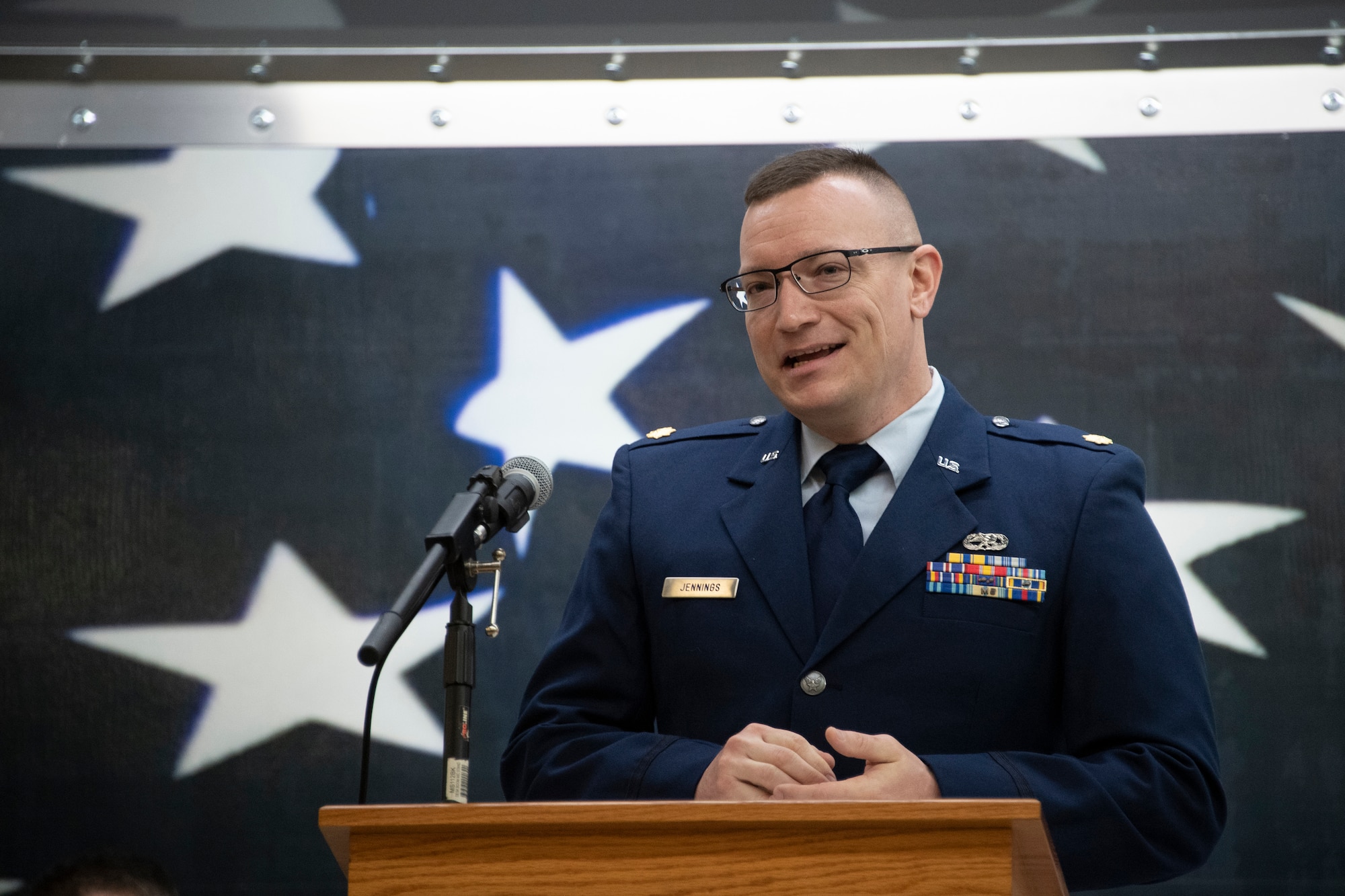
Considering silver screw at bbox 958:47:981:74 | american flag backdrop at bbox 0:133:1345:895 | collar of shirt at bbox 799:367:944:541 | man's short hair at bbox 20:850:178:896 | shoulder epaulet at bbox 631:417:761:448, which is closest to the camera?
collar of shirt at bbox 799:367:944:541

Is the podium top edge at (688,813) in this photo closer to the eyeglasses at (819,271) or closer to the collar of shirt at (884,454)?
the collar of shirt at (884,454)

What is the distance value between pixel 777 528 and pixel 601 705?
34 centimetres

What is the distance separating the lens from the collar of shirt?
71.6 inches

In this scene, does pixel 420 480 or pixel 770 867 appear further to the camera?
pixel 420 480


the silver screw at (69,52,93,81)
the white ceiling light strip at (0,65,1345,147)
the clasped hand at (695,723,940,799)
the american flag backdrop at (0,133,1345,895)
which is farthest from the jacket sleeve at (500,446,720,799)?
the silver screw at (69,52,93,81)

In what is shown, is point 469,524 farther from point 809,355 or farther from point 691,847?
point 809,355

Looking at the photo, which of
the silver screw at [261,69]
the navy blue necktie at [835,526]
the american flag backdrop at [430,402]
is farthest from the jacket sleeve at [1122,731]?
the silver screw at [261,69]

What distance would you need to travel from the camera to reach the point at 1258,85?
287 centimetres

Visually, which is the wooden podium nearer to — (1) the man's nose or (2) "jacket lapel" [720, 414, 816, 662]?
(2) "jacket lapel" [720, 414, 816, 662]

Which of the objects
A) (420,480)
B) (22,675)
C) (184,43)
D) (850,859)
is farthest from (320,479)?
(850,859)

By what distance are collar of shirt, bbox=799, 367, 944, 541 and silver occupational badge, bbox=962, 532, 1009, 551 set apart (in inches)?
4.8

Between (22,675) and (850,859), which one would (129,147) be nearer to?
(22,675)

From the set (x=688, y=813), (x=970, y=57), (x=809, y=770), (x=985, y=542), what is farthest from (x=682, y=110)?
(x=688, y=813)

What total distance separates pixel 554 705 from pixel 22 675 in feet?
5.25
